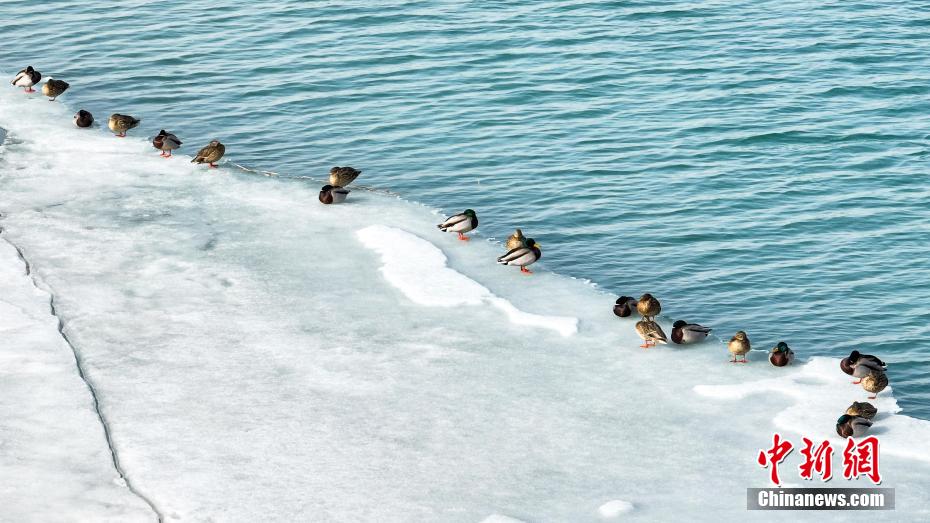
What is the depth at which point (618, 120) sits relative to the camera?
2919 centimetres

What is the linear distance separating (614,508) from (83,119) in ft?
56.8

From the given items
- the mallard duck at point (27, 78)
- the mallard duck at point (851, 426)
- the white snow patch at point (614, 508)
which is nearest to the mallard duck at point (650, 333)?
the mallard duck at point (851, 426)

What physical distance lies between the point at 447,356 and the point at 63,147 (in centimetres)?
1202

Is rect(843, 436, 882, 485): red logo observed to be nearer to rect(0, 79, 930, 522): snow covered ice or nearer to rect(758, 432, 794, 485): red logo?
rect(0, 79, 930, 522): snow covered ice

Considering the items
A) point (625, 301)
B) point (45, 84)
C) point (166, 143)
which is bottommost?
point (625, 301)

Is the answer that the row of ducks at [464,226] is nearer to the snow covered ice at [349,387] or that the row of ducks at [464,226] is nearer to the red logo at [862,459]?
the snow covered ice at [349,387]

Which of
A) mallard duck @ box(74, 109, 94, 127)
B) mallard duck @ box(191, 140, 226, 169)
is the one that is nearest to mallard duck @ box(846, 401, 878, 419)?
mallard duck @ box(191, 140, 226, 169)

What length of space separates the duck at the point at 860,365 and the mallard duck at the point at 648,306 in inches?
102

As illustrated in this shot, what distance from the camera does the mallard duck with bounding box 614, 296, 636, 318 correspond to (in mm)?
19000

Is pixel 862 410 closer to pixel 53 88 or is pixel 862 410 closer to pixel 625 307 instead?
pixel 625 307

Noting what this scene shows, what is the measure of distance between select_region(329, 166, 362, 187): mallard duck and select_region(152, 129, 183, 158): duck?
11.6ft

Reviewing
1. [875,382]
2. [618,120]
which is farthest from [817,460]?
[618,120]

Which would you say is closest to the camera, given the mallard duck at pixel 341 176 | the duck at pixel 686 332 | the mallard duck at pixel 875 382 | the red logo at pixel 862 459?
the red logo at pixel 862 459

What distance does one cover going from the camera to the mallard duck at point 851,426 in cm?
1559
